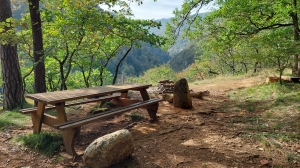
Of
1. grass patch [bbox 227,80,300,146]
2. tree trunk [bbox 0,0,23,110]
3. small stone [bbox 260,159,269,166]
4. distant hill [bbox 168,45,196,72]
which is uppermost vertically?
distant hill [bbox 168,45,196,72]

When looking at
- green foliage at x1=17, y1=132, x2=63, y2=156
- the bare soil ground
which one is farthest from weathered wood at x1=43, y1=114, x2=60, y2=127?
the bare soil ground

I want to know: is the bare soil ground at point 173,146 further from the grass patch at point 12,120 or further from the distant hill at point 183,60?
the distant hill at point 183,60

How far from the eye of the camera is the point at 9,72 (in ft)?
20.9

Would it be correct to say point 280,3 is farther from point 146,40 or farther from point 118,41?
point 118,41

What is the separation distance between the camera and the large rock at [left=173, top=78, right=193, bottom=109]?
5.95m

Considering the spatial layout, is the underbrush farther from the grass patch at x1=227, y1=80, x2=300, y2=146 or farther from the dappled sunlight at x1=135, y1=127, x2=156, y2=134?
the dappled sunlight at x1=135, y1=127, x2=156, y2=134

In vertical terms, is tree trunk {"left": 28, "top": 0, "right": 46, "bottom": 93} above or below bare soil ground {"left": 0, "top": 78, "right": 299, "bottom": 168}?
above

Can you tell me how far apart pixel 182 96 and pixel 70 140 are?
12.2 ft

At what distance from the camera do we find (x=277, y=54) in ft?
20.1

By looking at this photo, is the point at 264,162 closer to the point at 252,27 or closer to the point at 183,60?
the point at 252,27

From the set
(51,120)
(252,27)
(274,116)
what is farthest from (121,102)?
(252,27)

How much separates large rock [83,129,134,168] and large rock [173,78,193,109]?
347 cm

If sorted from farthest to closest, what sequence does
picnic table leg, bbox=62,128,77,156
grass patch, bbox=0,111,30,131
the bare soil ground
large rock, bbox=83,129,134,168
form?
grass patch, bbox=0,111,30,131 → picnic table leg, bbox=62,128,77,156 → the bare soil ground → large rock, bbox=83,129,134,168

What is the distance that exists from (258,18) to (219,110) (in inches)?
184
